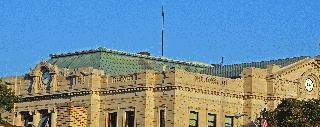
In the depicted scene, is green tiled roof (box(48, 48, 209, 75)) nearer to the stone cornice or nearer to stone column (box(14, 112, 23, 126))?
the stone cornice

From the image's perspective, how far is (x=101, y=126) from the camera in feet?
342

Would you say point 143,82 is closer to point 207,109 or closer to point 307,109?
point 207,109

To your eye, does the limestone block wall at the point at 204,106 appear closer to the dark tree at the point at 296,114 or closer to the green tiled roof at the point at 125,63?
the green tiled roof at the point at 125,63

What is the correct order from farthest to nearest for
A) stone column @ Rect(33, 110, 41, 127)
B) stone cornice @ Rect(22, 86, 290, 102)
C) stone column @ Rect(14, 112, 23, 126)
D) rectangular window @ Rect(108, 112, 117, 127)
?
stone column @ Rect(14, 112, 23, 126)
stone column @ Rect(33, 110, 41, 127)
rectangular window @ Rect(108, 112, 117, 127)
stone cornice @ Rect(22, 86, 290, 102)

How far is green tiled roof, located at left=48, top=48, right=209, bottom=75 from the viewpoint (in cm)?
10919

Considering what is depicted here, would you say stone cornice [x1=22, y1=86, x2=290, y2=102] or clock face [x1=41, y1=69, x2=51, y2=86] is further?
clock face [x1=41, y1=69, x2=51, y2=86]

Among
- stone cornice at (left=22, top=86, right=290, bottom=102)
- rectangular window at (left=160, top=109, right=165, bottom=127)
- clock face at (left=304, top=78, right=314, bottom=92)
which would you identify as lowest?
rectangular window at (left=160, top=109, right=165, bottom=127)

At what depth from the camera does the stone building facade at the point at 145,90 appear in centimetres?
10094

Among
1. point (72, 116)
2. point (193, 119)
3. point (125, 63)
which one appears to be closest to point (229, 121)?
point (193, 119)

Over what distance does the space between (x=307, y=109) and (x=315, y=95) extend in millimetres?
15407

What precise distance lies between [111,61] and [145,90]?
996cm

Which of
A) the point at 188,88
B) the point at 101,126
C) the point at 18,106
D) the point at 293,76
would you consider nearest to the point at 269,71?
the point at 293,76

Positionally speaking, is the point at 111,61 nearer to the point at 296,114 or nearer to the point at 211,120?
the point at 211,120

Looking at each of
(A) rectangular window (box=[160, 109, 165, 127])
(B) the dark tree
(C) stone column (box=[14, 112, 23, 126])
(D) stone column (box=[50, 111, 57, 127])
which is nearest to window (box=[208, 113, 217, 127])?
(A) rectangular window (box=[160, 109, 165, 127])
